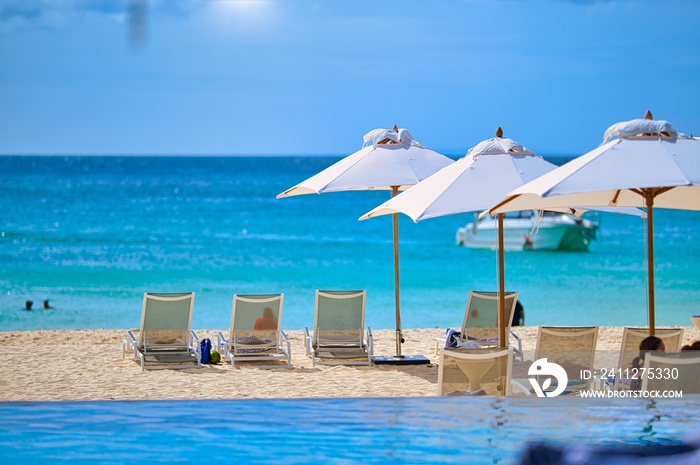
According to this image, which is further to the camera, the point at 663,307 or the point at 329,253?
the point at 329,253

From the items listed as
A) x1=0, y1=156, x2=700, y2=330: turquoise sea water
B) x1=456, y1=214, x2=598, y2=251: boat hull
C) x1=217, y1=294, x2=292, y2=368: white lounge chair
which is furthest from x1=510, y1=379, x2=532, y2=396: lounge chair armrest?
x1=456, y1=214, x2=598, y2=251: boat hull

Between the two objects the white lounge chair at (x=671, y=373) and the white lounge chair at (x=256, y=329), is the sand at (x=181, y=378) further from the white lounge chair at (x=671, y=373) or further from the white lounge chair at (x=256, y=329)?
the white lounge chair at (x=671, y=373)

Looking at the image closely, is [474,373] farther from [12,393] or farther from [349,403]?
[12,393]

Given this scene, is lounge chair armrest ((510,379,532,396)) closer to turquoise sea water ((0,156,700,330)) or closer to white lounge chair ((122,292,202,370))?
white lounge chair ((122,292,202,370))

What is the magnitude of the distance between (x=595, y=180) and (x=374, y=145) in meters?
4.10

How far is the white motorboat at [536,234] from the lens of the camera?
113 feet

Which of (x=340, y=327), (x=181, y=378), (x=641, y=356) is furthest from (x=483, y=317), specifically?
(x=641, y=356)

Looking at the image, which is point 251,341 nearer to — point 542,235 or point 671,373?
point 671,373

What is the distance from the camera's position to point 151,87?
79.4 m

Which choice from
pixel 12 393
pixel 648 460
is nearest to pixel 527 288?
pixel 12 393

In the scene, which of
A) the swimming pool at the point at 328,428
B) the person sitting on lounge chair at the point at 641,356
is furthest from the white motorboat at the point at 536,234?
the swimming pool at the point at 328,428

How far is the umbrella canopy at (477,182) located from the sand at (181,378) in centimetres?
120

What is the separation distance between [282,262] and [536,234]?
30.6ft

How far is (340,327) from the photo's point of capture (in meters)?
9.80
